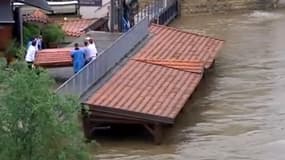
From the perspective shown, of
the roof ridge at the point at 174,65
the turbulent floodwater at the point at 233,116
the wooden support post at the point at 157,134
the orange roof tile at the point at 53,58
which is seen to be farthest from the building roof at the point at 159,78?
the orange roof tile at the point at 53,58

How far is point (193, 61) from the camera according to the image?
29.6 meters

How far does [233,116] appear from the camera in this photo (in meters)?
25.6

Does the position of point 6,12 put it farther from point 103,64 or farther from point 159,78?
point 159,78

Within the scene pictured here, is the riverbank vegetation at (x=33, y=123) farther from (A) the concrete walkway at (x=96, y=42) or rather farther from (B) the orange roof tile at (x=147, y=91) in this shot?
(A) the concrete walkway at (x=96, y=42)

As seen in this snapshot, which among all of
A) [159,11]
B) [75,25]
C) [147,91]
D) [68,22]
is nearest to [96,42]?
[147,91]

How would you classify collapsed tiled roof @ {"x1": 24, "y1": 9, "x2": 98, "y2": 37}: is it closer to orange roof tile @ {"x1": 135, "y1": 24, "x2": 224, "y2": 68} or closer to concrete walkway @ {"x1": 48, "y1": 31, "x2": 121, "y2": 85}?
concrete walkway @ {"x1": 48, "y1": 31, "x2": 121, "y2": 85}

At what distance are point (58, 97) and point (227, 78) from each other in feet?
66.9

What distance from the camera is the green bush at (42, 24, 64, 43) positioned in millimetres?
29252

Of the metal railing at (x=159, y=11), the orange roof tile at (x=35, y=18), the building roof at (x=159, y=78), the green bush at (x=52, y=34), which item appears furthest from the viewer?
the metal railing at (x=159, y=11)

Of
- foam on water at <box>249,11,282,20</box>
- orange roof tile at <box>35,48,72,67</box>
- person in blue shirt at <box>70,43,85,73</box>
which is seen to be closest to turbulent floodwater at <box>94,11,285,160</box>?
person in blue shirt at <box>70,43,85,73</box>

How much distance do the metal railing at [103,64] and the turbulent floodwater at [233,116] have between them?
1.63 metres

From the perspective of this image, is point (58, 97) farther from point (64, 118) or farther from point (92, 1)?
point (92, 1)

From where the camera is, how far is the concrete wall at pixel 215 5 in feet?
157

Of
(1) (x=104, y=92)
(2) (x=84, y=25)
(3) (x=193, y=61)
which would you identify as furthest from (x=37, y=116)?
(2) (x=84, y=25)
